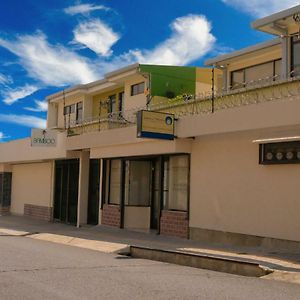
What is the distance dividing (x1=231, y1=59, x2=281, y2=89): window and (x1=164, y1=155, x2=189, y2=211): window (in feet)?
13.0

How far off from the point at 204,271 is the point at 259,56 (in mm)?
11657

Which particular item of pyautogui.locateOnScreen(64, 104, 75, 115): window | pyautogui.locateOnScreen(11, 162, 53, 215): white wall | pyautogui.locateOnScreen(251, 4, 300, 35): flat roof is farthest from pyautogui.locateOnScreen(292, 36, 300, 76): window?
pyautogui.locateOnScreen(64, 104, 75, 115): window

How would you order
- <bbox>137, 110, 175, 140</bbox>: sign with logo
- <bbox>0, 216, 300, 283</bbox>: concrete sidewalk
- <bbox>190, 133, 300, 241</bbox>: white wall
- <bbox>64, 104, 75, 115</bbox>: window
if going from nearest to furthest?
<bbox>0, 216, 300, 283</bbox>: concrete sidewalk
<bbox>190, 133, 300, 241</bbox>: white wall
<bbox>137, 110, 175, 140</bbox>: sign with logo
<bbox>64, 104, 75, 115</bbox>: window

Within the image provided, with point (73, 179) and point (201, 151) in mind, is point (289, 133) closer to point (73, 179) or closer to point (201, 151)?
point (201, 151)

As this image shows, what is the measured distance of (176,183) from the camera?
680 inches

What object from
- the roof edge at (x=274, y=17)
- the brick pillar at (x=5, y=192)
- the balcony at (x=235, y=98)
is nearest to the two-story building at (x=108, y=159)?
the brick pillar at (x=5, y=192)

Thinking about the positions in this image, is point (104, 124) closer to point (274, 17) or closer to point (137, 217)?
point (137, 217)

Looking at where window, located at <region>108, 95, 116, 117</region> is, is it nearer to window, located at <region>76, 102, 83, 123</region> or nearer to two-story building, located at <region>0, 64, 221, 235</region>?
two-story building, located at <region>0, 64, 221, 235</region>

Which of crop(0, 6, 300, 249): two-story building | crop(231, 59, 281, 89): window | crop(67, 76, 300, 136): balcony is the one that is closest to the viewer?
crop(0, 6, 300, 249): two-story building

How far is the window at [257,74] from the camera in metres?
19.4

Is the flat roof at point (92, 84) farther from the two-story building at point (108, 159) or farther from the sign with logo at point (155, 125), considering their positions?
the sign with logo at point (155, 125)

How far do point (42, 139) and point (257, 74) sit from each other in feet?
31.6

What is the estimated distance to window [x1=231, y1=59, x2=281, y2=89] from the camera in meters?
19.4

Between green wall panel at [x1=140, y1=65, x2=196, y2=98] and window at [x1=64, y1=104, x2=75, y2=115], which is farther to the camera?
window at [x1=64, y1=104, x2=75, y2=115]
